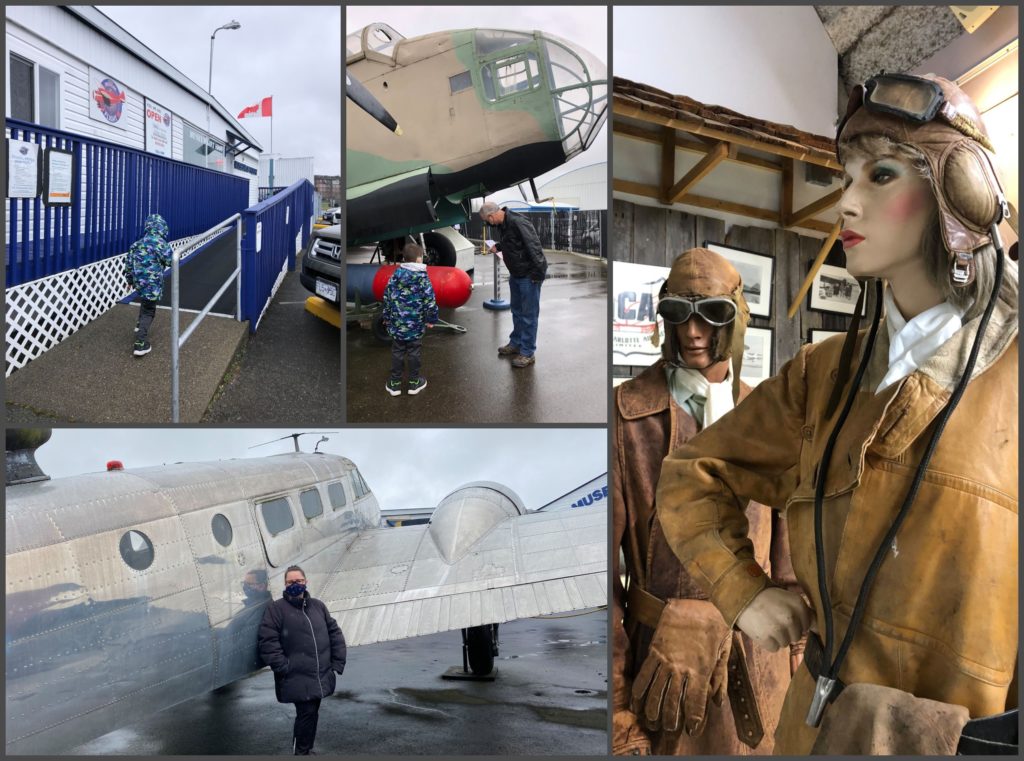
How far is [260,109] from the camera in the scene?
2.68m

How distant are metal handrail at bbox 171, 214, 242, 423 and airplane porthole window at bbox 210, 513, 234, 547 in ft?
1.74

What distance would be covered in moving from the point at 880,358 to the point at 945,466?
226mm

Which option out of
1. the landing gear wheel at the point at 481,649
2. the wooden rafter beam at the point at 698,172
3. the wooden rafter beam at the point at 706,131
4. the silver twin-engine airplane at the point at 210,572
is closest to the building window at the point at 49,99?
the silver twin-engine airplane at the point at 210,572

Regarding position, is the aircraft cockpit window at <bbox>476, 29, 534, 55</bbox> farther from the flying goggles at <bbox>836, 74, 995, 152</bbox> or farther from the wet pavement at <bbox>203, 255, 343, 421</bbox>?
the flying goggles at <bbox>836, 74, 995, 152</bbox>

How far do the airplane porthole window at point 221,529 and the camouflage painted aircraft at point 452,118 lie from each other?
131cm

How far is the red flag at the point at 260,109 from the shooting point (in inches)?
104

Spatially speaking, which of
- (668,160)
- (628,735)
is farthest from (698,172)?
(628,735)

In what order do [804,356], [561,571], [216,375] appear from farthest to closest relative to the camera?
→ [561,571]
[216,375]
[804,356]

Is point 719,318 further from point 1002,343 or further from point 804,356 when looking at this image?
point 1002,343

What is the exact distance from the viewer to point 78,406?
238cm

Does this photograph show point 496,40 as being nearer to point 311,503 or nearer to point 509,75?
point 509,75

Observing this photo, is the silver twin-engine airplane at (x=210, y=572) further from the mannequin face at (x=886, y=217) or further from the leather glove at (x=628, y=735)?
the mannequin face at (x=886, y=217)

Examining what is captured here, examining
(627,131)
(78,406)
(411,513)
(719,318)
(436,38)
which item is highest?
(436,38)

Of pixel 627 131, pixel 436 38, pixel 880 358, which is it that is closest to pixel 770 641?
pixel 880 358
